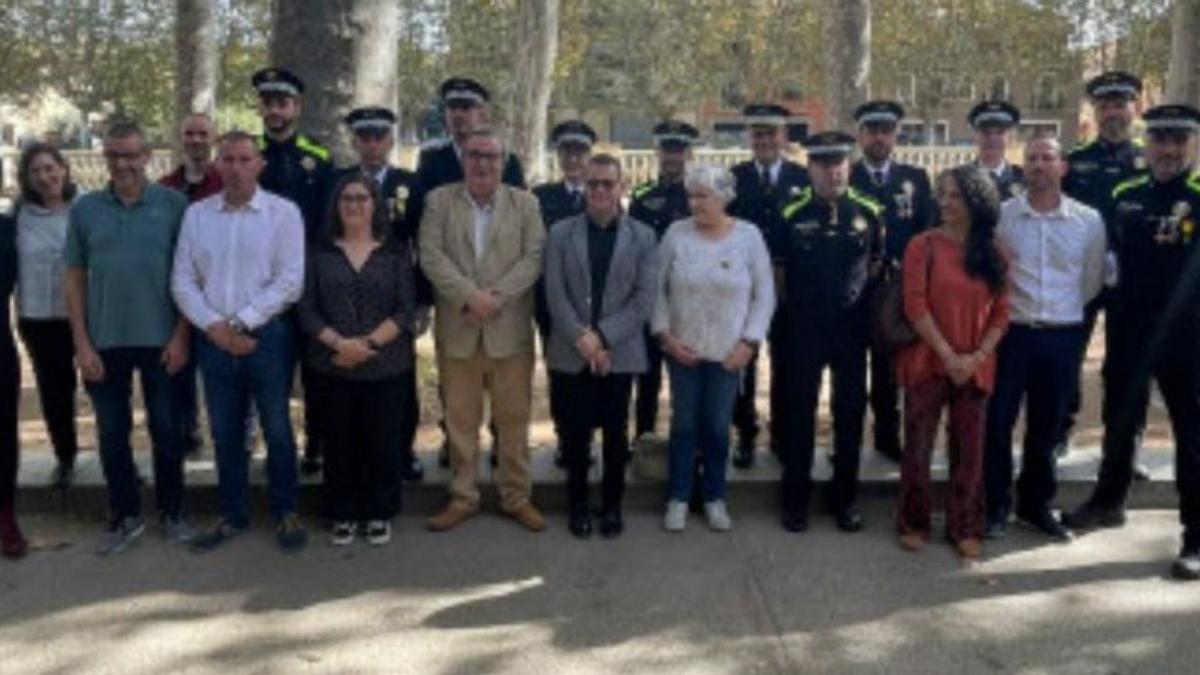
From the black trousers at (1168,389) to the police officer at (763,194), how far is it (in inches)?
65.9

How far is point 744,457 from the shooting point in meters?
6.71

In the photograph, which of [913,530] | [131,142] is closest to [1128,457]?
[913,530]

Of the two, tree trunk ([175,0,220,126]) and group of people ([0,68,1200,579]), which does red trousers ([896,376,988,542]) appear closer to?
group of people ([0,68,1200,579])

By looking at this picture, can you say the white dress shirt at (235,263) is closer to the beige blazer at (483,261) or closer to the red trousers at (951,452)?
the beige blazer at (483,261)

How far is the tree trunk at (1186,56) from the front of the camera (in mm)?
10625

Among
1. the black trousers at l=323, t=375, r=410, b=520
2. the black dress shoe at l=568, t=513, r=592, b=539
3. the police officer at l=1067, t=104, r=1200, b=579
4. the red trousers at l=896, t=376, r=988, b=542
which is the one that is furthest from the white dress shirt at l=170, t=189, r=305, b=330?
the police officer at l=1067, t=104, r=1200, b=579

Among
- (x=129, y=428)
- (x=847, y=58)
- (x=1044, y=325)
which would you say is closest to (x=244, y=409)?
(x=129, y=428)

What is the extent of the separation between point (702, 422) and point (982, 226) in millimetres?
1647

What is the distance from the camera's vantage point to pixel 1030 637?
15.8ft

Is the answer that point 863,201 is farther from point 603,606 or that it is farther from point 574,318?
point 603,606

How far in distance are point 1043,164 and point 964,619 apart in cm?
222

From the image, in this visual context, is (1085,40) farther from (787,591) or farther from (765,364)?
(787,591)

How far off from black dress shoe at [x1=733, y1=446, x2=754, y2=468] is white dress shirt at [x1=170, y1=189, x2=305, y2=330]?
102 inches

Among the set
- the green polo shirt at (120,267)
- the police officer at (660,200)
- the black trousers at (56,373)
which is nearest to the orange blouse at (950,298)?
the police officer at (660,200)
